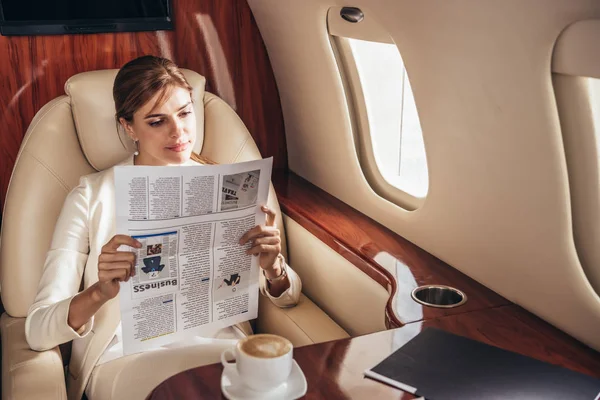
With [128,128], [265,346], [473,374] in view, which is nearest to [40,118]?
[128,128]

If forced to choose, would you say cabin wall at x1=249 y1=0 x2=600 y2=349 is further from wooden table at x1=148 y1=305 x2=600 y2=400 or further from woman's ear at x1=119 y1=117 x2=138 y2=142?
woman's ear at x1=119 y1=117 x2=138 y2=142

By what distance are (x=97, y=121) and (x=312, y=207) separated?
784mm

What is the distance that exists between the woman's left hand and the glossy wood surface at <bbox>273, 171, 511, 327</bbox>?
0.31 metres

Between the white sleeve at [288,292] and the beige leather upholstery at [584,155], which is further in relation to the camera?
the white sleeve at [288,292]

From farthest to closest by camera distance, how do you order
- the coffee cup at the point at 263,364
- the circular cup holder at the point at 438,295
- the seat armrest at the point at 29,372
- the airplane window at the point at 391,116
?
the airplane window at the point at 391,116, the circular cup holder at the point at 438,295, the seat armrest at the point at 29,372, the coffee cup at the point at 263,364

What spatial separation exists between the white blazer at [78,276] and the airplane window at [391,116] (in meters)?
0.90

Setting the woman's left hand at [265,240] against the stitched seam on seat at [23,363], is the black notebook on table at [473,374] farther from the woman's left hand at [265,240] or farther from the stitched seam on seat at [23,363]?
the stitched seam on seat at [23,363]

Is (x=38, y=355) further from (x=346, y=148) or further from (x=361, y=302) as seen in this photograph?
(x=346, y=148)

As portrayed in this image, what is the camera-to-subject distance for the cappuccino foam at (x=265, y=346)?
1135 mm

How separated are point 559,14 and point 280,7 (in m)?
1.24

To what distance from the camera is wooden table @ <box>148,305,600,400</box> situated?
1.18m

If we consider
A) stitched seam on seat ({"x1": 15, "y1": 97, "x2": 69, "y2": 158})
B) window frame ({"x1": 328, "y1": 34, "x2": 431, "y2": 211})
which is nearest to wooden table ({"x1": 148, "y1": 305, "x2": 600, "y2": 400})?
window frame ({"x1": 328, "y1": 34, "x2": 431, "y2": 211})

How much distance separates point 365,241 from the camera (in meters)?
2.04

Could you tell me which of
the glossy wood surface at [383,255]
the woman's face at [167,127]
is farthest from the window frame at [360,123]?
the woman's face at [167,127]
